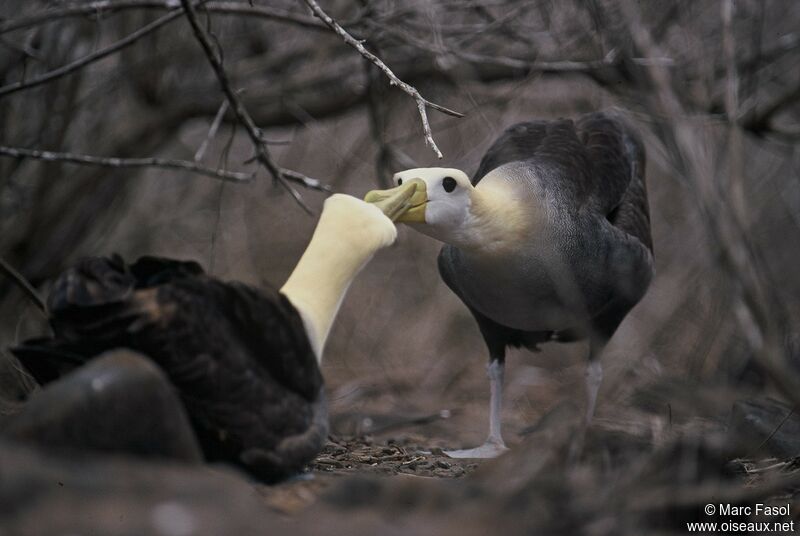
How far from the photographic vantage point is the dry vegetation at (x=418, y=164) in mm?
4258

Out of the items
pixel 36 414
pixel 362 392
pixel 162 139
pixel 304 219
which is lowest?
pixel 362 392

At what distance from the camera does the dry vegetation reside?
4.26m

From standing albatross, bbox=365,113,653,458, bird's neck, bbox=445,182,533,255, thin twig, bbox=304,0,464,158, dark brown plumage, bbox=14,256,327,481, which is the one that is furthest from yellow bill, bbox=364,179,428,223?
dark brown plumage, bbox=14,256,327,481

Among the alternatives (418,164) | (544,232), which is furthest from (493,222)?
(418,164)

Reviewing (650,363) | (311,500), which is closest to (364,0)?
(650,363)

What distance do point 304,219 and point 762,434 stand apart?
653 centimetres

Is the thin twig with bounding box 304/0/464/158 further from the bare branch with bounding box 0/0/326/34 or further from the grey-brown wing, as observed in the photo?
the grey-brown wing

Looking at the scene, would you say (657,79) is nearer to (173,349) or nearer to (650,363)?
(173,349)

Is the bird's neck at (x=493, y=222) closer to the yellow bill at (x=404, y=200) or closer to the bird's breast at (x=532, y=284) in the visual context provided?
the bird's breast at (x=532, y=284)

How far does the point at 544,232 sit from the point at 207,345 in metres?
2.16

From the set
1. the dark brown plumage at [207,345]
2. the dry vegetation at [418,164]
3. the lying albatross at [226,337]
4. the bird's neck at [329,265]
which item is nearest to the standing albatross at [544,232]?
the dry vegetation at [418,164]

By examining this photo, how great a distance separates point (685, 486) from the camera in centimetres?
279

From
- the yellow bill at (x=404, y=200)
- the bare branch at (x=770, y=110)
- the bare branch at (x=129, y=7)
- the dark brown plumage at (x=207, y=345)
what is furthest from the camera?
the bare branch at (x=770, y=110)

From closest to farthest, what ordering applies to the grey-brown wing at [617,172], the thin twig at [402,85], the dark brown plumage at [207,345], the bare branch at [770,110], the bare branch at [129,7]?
the dark brown plumage at [207,345]
the thin twig at [402,85]
the bare branch at [129,7]
the grey-brown wing at [617,172]
the bare branch at [770,110]
